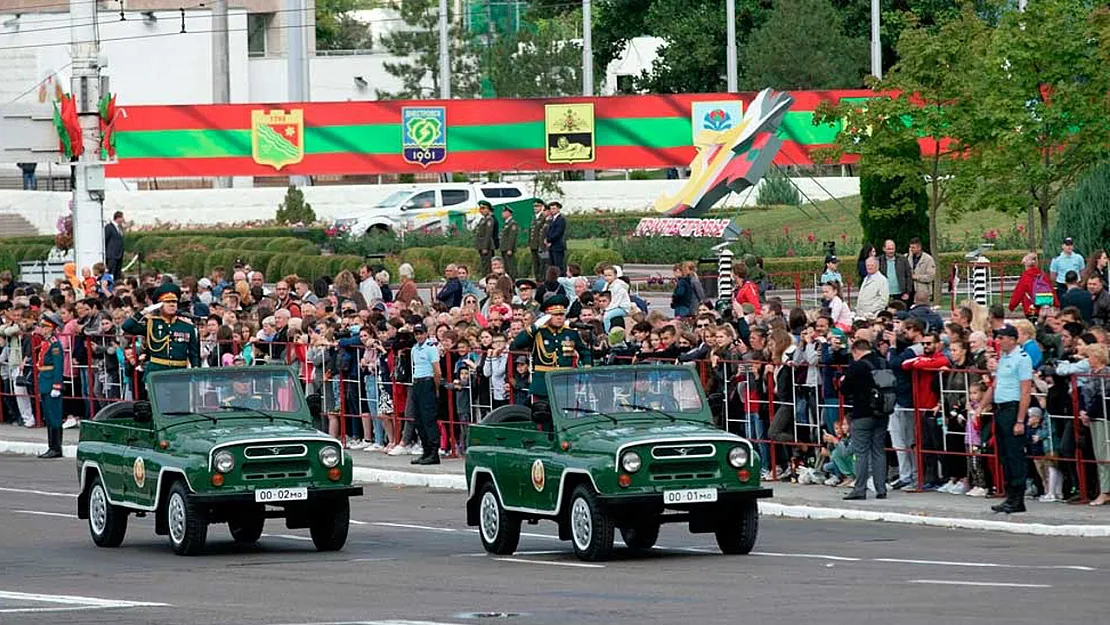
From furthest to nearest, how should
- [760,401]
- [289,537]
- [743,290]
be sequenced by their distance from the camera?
[743,290] < [760,401] < [289,537]

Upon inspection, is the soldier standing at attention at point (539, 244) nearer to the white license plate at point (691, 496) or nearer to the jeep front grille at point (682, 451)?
the jeep front grille at point (682, 451)

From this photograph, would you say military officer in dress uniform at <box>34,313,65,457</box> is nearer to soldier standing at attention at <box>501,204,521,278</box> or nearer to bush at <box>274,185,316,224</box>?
soldier standing at attention at <box>501,204,521,278</box>

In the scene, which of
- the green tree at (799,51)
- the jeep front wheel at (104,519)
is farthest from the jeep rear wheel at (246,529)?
the green tree at (799,51)

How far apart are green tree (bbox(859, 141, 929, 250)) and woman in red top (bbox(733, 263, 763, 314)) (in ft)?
42.6

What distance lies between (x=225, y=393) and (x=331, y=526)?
1.59m

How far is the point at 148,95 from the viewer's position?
90688mm

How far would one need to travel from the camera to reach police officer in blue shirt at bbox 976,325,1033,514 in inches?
774

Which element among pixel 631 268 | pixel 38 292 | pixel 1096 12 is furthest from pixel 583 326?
pixel 631 268

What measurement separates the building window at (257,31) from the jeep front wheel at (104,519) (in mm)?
80120

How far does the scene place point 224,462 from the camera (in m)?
18.2

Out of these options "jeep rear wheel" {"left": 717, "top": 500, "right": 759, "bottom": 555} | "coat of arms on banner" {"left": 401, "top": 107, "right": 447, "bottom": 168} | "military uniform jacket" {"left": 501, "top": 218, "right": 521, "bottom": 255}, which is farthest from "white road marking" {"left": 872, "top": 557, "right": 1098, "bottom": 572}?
"coat of arms on banner" {"left": 401, "top": 107, "right": 447, "bottom": 168}

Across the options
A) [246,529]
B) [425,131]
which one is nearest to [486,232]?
[246,529]

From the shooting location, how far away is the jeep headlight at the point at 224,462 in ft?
59.6

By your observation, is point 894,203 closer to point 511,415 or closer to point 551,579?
point 511,415
